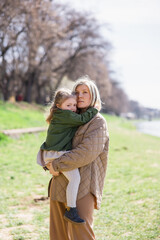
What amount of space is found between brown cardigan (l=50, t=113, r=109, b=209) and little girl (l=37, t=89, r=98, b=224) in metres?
0.07

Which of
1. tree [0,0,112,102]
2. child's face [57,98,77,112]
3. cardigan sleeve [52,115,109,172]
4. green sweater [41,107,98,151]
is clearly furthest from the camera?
tree [0,0,112,102]

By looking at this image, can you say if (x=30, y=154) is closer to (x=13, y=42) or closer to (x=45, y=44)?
(x=13, y=42)

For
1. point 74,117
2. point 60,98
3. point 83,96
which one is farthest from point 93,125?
point 60,98

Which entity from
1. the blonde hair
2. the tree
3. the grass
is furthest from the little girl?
the tree

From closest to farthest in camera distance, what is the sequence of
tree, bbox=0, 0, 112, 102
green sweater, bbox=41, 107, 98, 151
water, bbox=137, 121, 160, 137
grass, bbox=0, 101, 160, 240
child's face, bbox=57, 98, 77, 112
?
green sweater, bbox=41, 107, 98, 151 → child's face, bbox=57, 98, 77, 112 → grass, bbox=0, 101, 160, 240 → tree, bbox=0, 0, 112, 102 → water, bbox=137, 121, 160, 137

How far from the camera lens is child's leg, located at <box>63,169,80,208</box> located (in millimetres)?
2988

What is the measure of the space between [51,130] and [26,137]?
1114 centimetres

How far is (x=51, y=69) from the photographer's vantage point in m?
27.8

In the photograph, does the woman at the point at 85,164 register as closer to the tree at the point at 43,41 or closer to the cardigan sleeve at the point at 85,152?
the cardigan sleeve at the point at 85,152

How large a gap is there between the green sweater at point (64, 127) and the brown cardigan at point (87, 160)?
59 mm

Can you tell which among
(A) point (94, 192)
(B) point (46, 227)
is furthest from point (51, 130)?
(B) point (46, 227)

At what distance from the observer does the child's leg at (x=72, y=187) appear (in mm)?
2988

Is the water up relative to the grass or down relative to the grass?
down

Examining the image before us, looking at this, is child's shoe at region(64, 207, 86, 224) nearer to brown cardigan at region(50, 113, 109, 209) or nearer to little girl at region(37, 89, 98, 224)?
little girl at region(37, 89, 98, 224)
